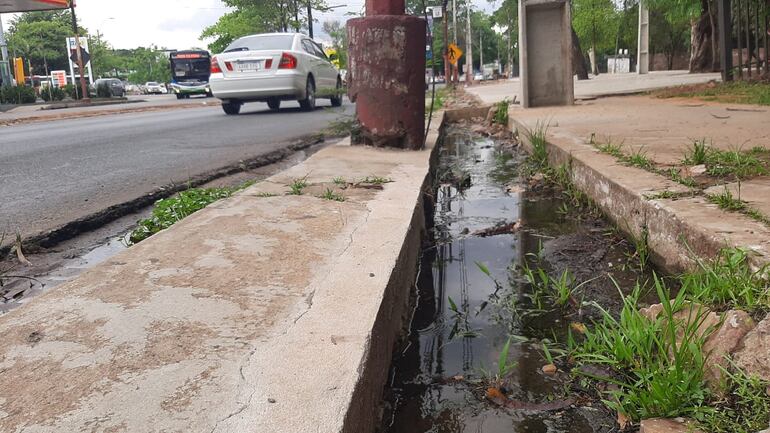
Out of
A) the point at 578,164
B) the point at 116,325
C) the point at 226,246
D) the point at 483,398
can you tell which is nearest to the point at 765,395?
the point at 483,398

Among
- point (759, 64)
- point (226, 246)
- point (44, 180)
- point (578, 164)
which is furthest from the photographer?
point (759, 64)

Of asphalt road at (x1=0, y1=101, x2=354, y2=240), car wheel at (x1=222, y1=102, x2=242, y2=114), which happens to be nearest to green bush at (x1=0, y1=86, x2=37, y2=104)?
car wheel at (x1=222, y1=102, x2=242, y2=114)

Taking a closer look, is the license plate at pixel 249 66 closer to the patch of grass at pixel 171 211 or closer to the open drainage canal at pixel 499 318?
the open drainage canal at pixel 499 318

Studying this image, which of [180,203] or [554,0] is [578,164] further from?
[554,0]

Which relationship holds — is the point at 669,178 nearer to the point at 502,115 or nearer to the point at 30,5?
the point at 502,115

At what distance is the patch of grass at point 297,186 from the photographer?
135 inches

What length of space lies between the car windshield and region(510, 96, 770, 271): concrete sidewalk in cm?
670

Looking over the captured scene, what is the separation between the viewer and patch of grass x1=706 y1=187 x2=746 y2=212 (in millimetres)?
2308

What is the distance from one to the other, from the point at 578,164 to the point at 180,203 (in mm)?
2218

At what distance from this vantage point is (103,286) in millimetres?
1943

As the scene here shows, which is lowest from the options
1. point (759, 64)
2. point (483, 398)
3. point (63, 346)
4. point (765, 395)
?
point (483, 398)

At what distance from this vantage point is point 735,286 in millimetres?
1657

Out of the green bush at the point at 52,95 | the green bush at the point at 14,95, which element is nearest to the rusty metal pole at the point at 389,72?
the green bush at the point at 14,95

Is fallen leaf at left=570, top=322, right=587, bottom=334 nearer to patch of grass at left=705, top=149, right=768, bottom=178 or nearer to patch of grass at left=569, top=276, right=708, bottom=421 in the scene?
patch of grass at left=569, top=276, right=708, bottom=421
